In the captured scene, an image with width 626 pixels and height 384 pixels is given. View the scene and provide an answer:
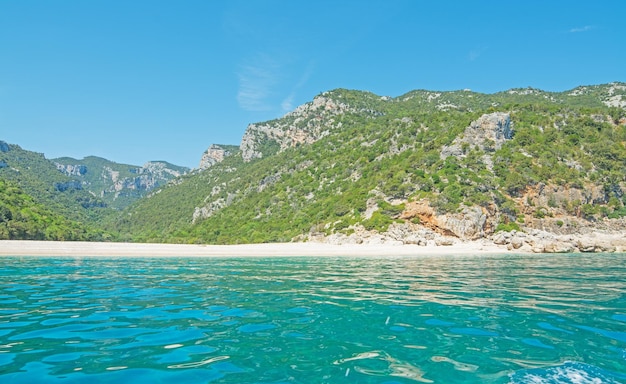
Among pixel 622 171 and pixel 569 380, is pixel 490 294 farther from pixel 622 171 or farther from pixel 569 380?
pixel 622 171

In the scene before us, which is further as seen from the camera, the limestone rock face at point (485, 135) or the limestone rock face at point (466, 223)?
the limestone rock face at point (485, 135)

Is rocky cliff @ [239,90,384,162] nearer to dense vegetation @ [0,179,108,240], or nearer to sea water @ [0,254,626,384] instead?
dense vegetation @ [0,179,108,240]

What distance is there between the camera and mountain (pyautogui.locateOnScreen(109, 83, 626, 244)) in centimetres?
6134

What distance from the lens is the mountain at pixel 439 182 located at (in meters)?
61.3

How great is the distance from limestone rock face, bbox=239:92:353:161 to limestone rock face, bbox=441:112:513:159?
212 feet

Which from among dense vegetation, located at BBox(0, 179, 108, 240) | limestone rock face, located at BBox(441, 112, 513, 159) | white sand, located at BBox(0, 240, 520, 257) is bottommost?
white sand, located at BBox(0, 240, 520, 257)

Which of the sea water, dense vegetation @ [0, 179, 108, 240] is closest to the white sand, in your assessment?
dense vegetation @ [0, 179, 108, 240]

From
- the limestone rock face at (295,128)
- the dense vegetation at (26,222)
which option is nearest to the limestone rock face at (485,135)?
the limestone rock face at (295,128)

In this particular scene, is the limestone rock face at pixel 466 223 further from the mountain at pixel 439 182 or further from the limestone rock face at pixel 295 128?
the limestone rock face at pixel 295 128

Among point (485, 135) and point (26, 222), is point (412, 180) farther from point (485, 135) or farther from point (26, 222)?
point (26, 222)

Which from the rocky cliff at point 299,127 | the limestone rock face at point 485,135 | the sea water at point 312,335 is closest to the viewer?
the sea water at point 312,335

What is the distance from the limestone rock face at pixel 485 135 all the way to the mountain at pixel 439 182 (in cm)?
23

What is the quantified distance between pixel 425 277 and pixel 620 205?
64964 millimetres

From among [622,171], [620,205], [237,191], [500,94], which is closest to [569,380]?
[620,205]
